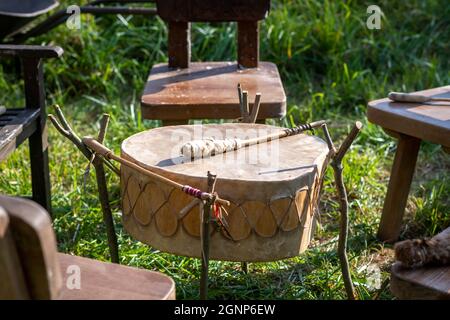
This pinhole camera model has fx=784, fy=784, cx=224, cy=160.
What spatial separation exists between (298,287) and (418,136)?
828 mm

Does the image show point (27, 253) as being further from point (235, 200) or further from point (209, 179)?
point (235, 200)

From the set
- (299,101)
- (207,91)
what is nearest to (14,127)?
(207,91)

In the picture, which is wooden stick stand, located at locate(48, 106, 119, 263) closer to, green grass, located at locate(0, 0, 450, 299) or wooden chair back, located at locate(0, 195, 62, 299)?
green grass, located at locate(0, 0, 450, 299)

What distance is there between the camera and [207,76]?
4172 millimetres

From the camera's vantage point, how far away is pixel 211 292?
3311 millimetres

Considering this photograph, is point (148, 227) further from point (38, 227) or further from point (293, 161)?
point (38, 227)

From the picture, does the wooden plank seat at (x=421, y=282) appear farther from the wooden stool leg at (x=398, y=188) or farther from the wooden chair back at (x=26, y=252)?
the wooden stool leg at (x=398, y=188)

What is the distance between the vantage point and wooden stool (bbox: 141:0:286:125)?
3.69 meters

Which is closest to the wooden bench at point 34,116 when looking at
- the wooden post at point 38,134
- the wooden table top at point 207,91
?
the wooden post at point 38,134

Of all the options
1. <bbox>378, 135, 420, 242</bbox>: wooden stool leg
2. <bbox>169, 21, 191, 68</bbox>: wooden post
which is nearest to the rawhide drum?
<bbox>378, 135, 420, 242</bbox>: wooden stool leg

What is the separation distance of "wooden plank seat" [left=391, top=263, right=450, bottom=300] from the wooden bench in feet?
6.18

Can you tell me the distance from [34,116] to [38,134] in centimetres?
16

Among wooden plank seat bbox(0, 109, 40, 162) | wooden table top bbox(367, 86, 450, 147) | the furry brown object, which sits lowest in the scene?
the furry brown object

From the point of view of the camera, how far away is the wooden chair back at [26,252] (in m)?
1.61
